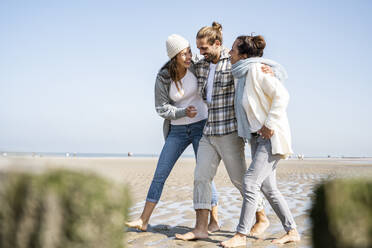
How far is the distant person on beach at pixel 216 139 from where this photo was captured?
404 centimetres

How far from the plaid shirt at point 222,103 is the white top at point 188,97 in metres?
0.30

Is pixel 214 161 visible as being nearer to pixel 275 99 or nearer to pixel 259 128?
pixel 259 128

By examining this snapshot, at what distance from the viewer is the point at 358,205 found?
4.02 ft

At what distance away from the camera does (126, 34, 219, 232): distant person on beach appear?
4.40m

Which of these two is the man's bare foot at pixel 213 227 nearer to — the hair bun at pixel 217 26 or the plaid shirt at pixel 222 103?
the plaid shirt at pixel 222 103

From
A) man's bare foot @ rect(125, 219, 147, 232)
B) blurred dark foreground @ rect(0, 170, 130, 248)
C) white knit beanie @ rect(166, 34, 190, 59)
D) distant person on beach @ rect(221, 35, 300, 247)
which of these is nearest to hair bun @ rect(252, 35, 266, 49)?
distant person on beach @ rect(221, 35, 300, 247)

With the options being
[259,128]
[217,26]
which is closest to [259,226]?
[259,128]

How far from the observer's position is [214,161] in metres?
4.16

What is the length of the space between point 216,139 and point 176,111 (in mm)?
616

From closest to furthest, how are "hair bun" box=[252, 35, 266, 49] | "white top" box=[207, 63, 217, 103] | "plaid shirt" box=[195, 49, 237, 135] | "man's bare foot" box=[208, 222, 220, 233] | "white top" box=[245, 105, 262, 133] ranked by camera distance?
1. "white top" box=[245, 105, 262, 133]
2. "hair bun" box=[252, 35, 266, 49]
3. "plaid shirt" box=[195, 49, 237, 135]
4. "white top" box=[207, 63, 217, 103]
5. "man's bare foot" box=[208, 222, 220, 233]

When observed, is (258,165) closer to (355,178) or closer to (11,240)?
(355,178)

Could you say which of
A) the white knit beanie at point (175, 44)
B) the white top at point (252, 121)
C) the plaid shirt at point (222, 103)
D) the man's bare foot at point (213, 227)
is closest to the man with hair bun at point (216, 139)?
the plaid shirt at point (222, 103)

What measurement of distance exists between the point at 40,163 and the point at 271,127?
2552 mm

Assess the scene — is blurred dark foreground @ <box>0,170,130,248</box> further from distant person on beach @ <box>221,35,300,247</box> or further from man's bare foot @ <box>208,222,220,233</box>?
man's bare foot @ <box>208,222,220,233</box>
